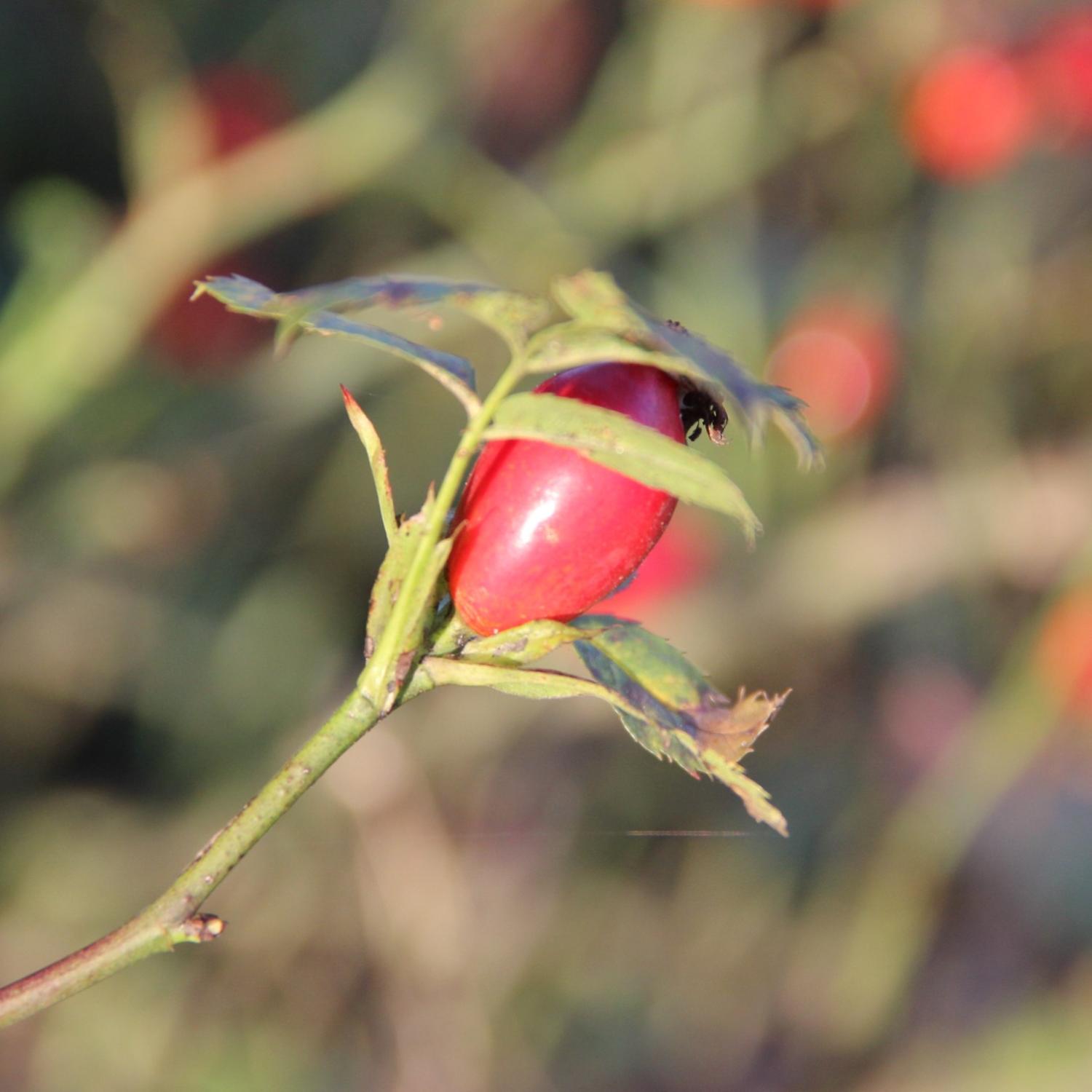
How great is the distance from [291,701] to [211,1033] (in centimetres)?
43

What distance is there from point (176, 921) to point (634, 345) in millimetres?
170

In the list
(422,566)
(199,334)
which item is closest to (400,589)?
(422,566)

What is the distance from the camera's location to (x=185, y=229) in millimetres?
1339

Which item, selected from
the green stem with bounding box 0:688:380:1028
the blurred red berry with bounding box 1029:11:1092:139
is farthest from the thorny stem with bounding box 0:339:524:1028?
the blurred red berry with bounding box 1029:11:1092:139

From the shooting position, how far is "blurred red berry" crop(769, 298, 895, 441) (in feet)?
5.29

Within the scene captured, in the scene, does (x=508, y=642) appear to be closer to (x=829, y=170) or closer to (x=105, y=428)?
(x=105, y=428)

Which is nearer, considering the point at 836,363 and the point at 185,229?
the point at 185,229

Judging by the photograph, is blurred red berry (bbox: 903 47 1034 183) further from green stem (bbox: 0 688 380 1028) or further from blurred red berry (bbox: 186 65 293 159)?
green stem (bbox: 0 688 380 1028)

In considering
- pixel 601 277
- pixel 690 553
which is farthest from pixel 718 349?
pixel 690 553

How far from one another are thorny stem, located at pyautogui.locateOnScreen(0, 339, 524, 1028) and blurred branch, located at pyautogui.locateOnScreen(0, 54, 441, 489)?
985 millimetres

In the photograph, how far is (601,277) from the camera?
284 mm

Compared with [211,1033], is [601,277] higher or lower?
higher

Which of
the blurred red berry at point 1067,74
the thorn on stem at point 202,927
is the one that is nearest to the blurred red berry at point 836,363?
the blurred red berry at point 1067,74

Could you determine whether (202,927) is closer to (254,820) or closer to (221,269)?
(254,820)
